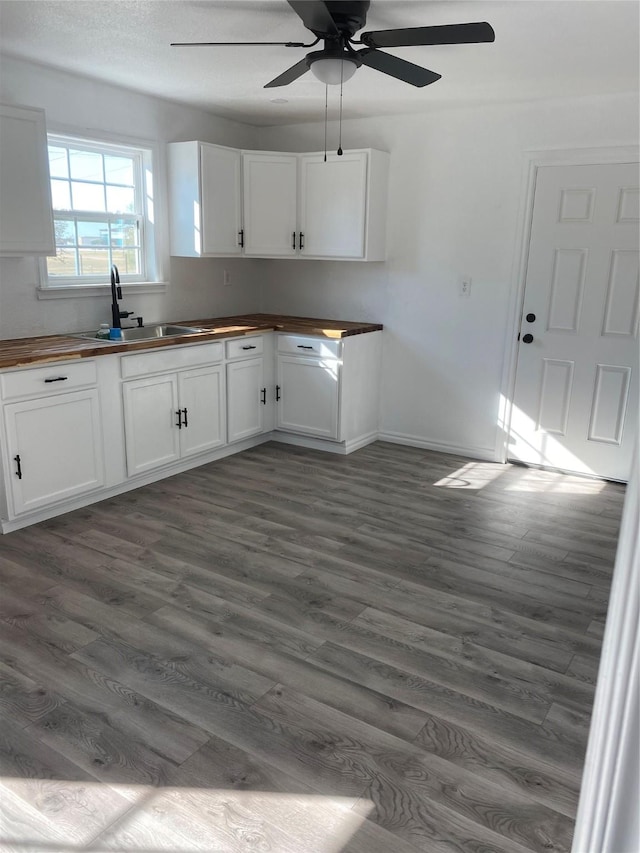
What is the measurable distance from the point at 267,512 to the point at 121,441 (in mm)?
976

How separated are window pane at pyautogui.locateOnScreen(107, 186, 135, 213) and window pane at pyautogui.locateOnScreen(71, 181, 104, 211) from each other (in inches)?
2.7

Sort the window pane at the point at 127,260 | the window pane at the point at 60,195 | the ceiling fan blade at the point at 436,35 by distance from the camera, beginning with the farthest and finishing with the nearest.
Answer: the window pane at the point at 127,260 < the window pane at the point at 60,195 < the ceiling fan blade at the point at 436,35

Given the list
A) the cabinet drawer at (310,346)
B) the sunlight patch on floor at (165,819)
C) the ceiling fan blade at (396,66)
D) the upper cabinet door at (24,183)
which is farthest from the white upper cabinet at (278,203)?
the sunlight patch on floor at (165,819)

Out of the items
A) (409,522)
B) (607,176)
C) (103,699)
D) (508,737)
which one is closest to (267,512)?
(409,522)

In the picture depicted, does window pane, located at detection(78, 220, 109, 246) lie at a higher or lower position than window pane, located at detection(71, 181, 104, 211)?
lower

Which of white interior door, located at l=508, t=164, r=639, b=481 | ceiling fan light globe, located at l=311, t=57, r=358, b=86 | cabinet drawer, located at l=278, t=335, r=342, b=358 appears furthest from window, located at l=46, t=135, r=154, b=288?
white interior door, located at l=508, t=164, r=639, b=481


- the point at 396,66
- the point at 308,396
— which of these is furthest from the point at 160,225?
the point at 396,66

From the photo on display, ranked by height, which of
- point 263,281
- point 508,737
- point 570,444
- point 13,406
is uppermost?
point 263,281

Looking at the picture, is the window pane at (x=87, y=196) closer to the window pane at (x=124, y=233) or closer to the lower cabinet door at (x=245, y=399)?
the window pane at (x=124, y=233)

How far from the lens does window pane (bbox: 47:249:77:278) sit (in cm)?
400

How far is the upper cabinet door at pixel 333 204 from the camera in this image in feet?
15.3

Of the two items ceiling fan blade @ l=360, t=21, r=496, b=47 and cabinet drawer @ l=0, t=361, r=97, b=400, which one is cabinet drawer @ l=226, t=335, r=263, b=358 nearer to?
cabinet drawer @ l=0, t=361, r=97, b=400

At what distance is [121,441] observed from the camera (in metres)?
3.84

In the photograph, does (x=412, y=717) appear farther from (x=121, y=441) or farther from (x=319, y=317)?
(x=319, y=317)
